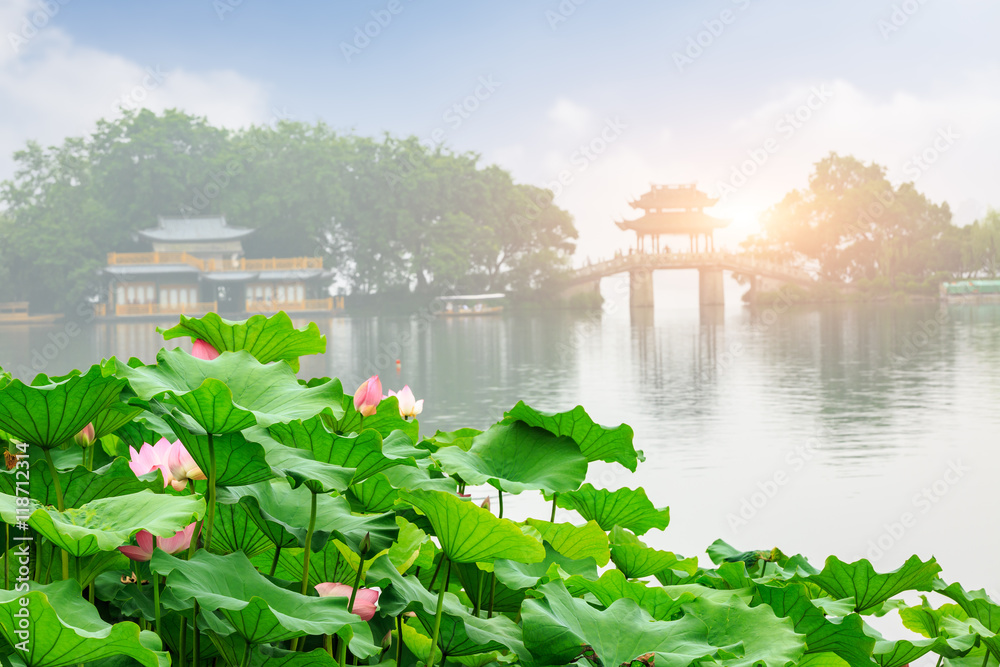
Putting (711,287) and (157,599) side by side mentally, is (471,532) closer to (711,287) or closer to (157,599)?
(157,599)

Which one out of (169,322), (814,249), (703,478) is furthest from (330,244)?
(703,478)

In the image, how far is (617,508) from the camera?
83 cm

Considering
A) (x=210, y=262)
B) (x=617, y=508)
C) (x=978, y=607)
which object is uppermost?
A: (x=210, y=262)

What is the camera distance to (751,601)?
69cm

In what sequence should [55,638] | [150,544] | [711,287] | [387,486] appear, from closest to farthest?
[55,638] < [150,544] < [387,486] < [711,287]

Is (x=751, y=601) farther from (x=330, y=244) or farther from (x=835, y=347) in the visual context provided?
(x=330, y=244)

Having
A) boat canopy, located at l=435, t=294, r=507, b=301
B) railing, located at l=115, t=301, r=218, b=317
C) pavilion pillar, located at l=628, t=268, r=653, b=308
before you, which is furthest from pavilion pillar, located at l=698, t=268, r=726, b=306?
railing, located at l=115, t=301, r=218, b=317

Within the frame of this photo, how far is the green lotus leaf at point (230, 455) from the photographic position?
0.53 metres

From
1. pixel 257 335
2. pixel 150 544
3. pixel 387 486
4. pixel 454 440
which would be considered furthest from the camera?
pixel 454 440

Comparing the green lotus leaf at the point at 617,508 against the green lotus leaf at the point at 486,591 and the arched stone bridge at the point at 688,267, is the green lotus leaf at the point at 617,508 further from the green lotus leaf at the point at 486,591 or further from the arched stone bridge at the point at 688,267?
the arched stone bridge at the point at 688,267

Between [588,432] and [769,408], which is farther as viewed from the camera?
[769,408]

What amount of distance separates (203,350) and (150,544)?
0.23 m

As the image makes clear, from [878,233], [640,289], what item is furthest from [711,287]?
[878,233]

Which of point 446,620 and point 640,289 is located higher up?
point 640,289
